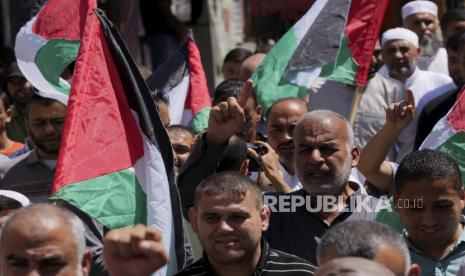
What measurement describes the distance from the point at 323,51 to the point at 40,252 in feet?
15.3

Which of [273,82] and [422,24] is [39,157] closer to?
[273,82]

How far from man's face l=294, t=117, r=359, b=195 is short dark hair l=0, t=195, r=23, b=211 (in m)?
1.42

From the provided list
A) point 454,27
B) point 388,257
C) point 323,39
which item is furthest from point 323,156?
point 454,27

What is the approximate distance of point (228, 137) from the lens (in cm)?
663

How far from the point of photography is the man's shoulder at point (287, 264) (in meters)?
5.84

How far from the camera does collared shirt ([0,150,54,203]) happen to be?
7.62 m

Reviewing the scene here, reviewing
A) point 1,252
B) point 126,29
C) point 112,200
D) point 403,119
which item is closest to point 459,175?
point 403,119

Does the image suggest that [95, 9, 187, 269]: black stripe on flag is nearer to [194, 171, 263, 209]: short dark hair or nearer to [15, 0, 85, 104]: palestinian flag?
[194, 171, 263, 209]: short dark hair

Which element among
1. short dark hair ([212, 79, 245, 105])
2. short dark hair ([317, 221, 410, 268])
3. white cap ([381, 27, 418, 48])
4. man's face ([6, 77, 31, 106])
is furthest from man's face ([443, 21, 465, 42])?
short dark hair ([317, 221, 410, 268])

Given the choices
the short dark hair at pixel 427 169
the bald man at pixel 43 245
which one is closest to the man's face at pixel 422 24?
the short dark hair at pixel 427 169

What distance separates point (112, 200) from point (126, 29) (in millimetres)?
8312

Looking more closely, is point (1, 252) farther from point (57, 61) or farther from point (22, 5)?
point (22, 5)

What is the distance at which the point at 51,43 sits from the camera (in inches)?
341

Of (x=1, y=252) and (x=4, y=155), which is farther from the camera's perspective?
(x=4, y=155)
